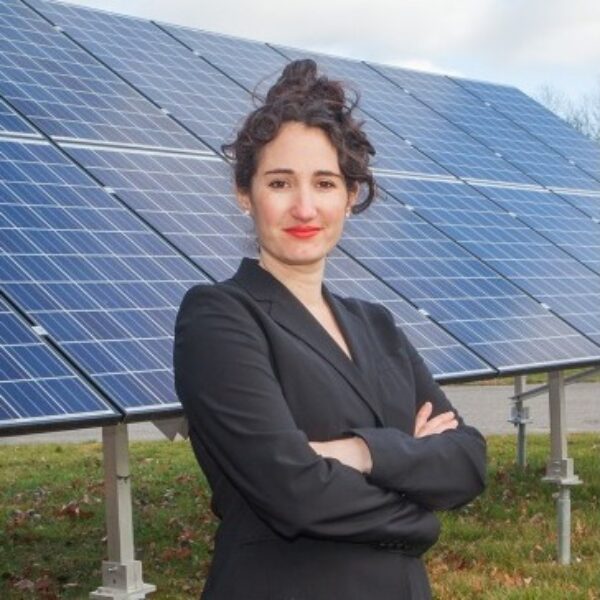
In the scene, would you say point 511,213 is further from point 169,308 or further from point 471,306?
point 169,308

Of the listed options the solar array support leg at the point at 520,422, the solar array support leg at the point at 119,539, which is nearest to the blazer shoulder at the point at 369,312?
the solar array support leg at the point at 119,539

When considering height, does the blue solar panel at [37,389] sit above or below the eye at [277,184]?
above

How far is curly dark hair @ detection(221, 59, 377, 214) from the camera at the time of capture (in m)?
3.19

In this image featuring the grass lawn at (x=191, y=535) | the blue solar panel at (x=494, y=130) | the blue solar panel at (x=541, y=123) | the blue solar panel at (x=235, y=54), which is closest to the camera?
the grass lawn at (x=191, y=535)

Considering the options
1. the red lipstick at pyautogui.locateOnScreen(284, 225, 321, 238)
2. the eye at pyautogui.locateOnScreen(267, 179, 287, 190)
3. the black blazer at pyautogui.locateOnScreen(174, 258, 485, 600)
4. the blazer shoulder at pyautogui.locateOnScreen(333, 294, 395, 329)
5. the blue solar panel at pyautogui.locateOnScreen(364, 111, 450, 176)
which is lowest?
the black blazer at pyautogui.locateOnScreen(174, 258, 485, 600)

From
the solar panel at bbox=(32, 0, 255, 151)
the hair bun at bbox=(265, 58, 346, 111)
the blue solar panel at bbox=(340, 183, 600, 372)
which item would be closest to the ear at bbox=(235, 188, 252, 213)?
the hair bun at bbox=(265, 58, 346, 111)

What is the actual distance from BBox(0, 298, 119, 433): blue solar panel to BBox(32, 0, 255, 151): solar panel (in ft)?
13.2

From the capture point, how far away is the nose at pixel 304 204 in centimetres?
315

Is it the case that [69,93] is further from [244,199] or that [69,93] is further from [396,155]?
[244,199]

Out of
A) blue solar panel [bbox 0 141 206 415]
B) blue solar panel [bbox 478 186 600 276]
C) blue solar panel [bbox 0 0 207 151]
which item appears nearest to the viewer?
blue solar panel [bbox 0 141 206 415]

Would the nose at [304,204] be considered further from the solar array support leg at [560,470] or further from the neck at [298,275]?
the solar array support leg at [560,470]

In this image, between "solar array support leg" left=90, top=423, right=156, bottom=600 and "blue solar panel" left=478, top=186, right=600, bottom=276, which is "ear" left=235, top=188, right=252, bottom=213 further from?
"blue solar panel" left=478, top=186, right=600, bottom=276

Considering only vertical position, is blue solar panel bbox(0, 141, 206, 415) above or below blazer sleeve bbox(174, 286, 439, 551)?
above

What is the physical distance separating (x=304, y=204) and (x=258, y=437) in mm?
533
